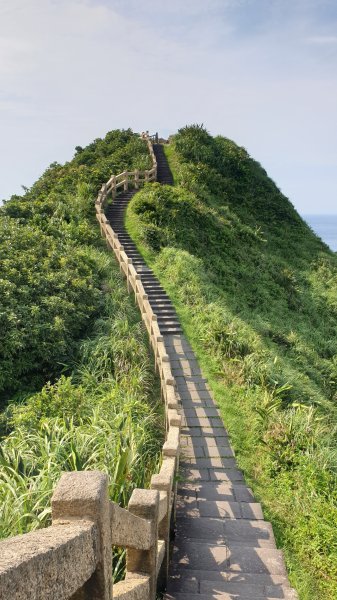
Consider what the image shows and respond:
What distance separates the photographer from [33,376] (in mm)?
11062

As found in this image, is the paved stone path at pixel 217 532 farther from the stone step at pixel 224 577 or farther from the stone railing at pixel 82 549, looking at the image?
the stone railing at pixel 82 549

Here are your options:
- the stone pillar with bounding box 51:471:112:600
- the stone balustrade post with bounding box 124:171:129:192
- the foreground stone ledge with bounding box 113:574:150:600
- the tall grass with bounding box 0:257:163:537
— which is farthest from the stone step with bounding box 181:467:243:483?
the stone balustrade post with bounding box 124:171:129:192

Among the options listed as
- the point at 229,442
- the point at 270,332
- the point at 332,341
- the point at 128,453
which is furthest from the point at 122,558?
the point at 332,341

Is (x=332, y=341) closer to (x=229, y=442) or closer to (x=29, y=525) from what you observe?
(x=229, y=442)

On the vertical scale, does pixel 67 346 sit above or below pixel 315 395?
above

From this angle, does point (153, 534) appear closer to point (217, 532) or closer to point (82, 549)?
point (82, 549)

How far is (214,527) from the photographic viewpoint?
6.42 meters

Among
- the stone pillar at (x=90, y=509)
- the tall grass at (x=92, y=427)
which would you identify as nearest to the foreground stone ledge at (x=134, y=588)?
the stone pillar at (x=90, y=509)

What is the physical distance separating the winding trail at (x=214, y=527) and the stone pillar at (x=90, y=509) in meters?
3.28

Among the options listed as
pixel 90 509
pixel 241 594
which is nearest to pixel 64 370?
pixel 241 594

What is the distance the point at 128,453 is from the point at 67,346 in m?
5.78

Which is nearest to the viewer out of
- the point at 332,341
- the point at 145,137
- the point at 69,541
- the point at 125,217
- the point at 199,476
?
the point at 69,541

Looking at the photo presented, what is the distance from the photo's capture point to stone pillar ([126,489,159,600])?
3920 mm

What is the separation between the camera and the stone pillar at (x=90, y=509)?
7.12 feet
